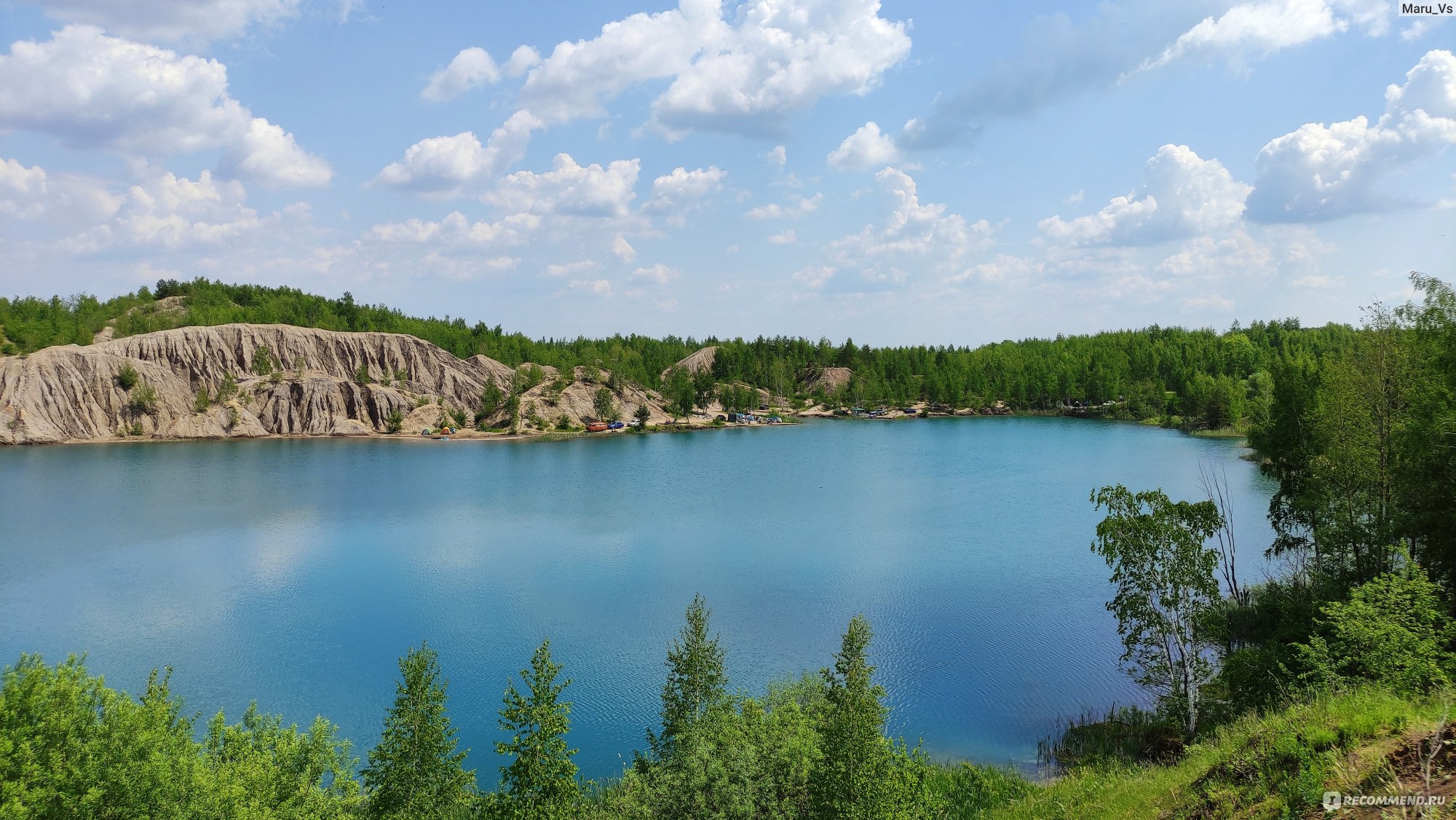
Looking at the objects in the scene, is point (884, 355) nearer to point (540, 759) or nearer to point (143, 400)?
point (143, 400)

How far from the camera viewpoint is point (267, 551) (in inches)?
1836

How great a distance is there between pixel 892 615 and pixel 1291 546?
17.9m

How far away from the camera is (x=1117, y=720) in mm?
24422

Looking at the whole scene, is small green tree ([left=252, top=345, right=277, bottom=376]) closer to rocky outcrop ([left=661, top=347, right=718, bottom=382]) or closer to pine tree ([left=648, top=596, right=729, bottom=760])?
rocky outcrop ([left=661, top=347, right=718, bottom=382])

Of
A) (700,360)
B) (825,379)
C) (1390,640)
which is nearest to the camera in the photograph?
(1390,640)

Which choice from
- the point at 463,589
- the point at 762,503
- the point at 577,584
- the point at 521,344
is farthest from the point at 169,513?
the point at 521,344

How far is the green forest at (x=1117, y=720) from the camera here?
44.0 feet

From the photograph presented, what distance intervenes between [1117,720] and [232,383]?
13057cm

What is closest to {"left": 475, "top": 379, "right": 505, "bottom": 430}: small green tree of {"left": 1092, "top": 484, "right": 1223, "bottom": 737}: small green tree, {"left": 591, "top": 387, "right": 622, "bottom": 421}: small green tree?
{"left": 591, "top": 387, "right": 622, "bottom": 421}: small green tree

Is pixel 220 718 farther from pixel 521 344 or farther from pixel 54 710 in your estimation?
pixel 521 344

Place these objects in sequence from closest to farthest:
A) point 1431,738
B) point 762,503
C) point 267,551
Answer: point 1431,738, point 267,551, point 762,503

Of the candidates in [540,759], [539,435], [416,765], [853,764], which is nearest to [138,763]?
[416,765]

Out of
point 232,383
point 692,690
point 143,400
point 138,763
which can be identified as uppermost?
point 232,383

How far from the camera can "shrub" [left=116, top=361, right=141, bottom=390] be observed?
350ft
